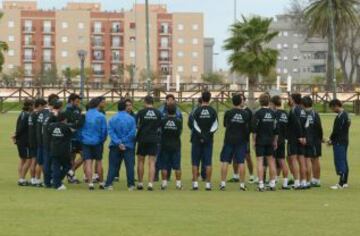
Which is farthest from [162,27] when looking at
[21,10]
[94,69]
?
[21,10]

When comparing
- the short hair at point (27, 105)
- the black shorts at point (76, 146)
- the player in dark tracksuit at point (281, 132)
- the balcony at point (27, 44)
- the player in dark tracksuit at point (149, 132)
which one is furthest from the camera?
the balcony at point (27, 44)

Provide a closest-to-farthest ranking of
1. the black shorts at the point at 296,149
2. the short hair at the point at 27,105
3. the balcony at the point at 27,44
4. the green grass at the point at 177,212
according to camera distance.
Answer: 1. the green grass at the point at 177,212
2. the black shorts at the point at 296,149
3. the short hair at the point at 27,105
4. the balcony at the point at 27,44

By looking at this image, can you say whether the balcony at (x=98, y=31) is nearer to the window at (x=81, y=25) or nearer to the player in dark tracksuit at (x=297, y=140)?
the window at (x=81, y=25)

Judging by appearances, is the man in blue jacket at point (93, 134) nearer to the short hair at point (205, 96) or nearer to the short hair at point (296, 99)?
the short hair at point (205, 96)

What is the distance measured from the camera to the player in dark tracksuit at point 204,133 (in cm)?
1945

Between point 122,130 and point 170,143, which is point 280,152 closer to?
point 170,143

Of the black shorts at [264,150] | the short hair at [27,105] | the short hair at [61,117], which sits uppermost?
the short hair at [27,105]

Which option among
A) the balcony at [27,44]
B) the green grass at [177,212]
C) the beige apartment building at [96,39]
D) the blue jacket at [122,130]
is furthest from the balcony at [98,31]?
the blue jacket at [122,130]

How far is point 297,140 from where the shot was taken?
20.0 meters

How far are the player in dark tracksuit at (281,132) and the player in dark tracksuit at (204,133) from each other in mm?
1261

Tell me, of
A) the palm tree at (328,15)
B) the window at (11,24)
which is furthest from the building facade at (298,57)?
the palm tree at (328,15)

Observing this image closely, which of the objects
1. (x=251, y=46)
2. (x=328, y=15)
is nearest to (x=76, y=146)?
(x=251, y=46)

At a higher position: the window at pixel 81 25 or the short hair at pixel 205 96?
the window at pixel 81 25

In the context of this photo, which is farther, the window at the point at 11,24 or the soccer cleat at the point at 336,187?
the window at the point at 11,24
